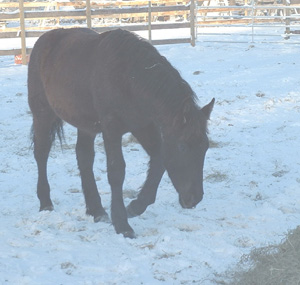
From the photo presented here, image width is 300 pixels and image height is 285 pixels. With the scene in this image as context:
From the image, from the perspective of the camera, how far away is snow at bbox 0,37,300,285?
3.90m

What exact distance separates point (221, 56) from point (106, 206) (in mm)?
10092

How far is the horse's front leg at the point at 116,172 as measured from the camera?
15.0 ft

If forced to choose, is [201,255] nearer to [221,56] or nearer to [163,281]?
[163,281]

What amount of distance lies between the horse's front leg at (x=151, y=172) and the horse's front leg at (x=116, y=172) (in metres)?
0.30

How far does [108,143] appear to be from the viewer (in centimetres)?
462

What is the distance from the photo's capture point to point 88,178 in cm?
521

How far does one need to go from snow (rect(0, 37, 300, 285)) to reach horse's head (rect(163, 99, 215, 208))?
15.4 inches

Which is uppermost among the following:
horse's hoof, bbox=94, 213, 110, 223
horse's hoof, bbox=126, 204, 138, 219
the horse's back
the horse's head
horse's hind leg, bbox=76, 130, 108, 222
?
the horse's back

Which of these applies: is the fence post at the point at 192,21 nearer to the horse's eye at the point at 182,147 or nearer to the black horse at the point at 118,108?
the black horse at the point at 118,108

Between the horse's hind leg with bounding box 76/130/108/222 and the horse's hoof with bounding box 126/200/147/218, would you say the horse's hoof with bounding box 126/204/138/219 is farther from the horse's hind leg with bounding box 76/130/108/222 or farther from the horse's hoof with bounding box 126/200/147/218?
the horse's hind leg with bounding box 76/130/108/222

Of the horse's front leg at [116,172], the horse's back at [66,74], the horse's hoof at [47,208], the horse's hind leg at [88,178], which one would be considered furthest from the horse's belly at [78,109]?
the horse's hoof at [47,208]

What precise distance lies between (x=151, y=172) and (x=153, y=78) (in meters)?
0.93

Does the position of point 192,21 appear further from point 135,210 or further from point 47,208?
point 135,210

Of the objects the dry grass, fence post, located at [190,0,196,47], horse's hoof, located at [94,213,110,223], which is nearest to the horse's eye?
the dry grass
